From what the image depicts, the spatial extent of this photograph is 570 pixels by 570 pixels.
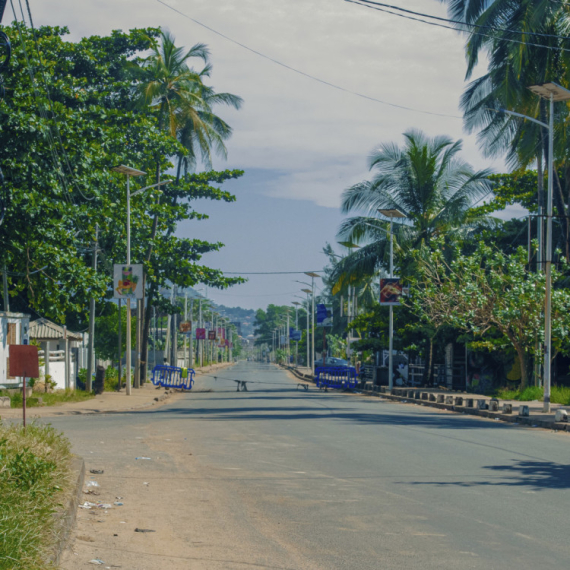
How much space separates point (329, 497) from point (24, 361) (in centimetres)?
484

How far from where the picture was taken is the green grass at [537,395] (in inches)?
1006

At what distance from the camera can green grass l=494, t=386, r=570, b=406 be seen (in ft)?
83.9

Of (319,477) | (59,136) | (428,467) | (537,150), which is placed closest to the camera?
(319,477)

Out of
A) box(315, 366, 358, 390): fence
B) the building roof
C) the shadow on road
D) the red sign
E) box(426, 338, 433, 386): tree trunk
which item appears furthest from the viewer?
box(315, 366, 358, 390): fence

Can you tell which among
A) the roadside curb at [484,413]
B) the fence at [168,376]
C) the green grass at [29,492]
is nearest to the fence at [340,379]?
the roadside curb at [484,413]

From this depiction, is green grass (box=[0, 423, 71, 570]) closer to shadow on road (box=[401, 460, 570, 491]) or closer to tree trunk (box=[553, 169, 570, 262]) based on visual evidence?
shadow on road (box=[401, 460, 570, 491])

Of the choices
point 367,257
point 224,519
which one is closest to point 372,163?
point 367,257

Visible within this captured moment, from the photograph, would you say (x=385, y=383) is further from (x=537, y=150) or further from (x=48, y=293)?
(x=48, y=293)

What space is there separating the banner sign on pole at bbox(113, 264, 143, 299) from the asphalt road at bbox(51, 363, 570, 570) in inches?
486

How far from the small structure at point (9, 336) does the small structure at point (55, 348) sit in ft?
13.7

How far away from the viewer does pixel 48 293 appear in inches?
1007

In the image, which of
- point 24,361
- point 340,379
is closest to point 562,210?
point 340,379

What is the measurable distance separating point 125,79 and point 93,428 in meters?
25.0

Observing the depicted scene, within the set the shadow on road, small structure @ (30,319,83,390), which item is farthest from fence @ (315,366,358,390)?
the shadow on road
